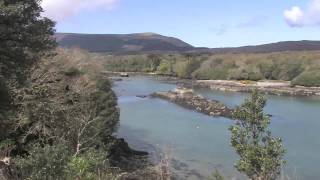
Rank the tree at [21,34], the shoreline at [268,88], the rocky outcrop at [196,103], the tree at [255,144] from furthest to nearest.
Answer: the shoreline at [268,88], the rocky outcrop at [196,103], the tree at [21,34], the tree at [255,144]

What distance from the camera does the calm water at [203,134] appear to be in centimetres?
3400

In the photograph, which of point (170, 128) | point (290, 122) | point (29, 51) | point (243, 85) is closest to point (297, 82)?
point (243, 85)

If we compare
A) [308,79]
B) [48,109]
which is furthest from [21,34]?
[308,79]

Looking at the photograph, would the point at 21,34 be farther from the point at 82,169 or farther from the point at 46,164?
the point at 46,164

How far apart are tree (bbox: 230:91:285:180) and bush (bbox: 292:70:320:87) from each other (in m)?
94.2

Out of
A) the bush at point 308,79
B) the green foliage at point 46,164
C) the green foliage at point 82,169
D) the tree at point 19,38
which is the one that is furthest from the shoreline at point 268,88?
the green foliage at point 46,164

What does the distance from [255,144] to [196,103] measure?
5848 cm

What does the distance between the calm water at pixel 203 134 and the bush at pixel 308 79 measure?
28884 mm

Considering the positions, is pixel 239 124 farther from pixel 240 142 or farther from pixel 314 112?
pixel 314 112

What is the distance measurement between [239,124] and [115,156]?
24.0 m

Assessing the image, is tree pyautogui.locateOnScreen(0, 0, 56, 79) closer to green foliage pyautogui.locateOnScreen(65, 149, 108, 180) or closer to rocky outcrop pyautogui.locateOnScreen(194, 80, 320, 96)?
green foliage pyautogui.locateOnScreen(65, 149, 108, 180)

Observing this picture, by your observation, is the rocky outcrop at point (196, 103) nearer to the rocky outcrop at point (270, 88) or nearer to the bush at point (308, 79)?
the rocky outcrop at point (270, 88)

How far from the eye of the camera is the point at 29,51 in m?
15.5

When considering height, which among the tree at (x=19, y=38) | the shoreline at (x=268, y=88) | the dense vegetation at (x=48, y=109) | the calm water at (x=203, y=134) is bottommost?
the shoreline at (x=268, y=88)
